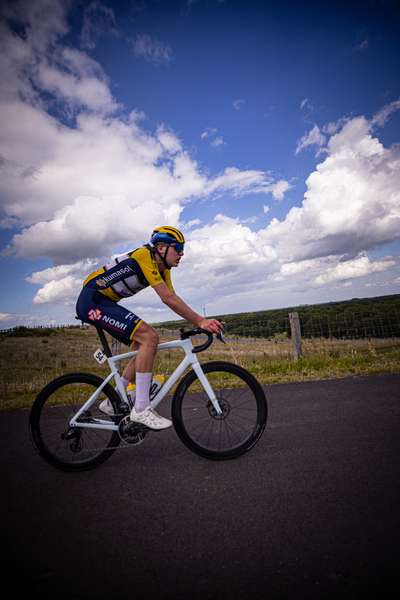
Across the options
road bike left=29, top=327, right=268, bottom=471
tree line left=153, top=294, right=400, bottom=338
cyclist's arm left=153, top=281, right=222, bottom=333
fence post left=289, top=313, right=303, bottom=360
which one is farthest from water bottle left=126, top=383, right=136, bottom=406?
fence post left=289, top=313, right=303, bottom=360

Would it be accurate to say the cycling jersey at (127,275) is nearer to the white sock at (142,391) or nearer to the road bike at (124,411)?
the road bike at (124,411)

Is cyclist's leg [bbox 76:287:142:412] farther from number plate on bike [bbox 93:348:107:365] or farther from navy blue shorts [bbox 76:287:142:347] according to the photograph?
number plate on bike [bbox 93:348:107:365]

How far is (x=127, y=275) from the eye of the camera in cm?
292

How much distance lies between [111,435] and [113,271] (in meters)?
1.59

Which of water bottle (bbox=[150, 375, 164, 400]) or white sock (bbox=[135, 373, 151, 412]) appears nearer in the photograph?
white sock (bbox=[135, 373, 151, 412])

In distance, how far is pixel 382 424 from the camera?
3.34 meters

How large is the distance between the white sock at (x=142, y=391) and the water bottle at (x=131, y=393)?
0.18m

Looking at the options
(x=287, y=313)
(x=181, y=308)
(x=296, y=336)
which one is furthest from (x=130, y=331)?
(x=287, y=313)

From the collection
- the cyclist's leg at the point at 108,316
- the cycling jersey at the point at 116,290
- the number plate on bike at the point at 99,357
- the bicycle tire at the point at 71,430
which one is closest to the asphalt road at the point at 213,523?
the bicycle tire at the point at 71,430

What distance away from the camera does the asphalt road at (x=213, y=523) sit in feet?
4.71

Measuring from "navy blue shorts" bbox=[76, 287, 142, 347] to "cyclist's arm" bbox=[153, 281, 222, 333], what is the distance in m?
0.38

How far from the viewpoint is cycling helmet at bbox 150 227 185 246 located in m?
2.96

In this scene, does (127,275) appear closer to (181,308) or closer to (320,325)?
(181,308)

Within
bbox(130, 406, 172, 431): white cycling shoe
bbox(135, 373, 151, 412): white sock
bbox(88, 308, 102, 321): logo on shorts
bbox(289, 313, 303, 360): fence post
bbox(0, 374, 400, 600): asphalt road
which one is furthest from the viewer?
bbox(289, 313, 303, 360): fence post
